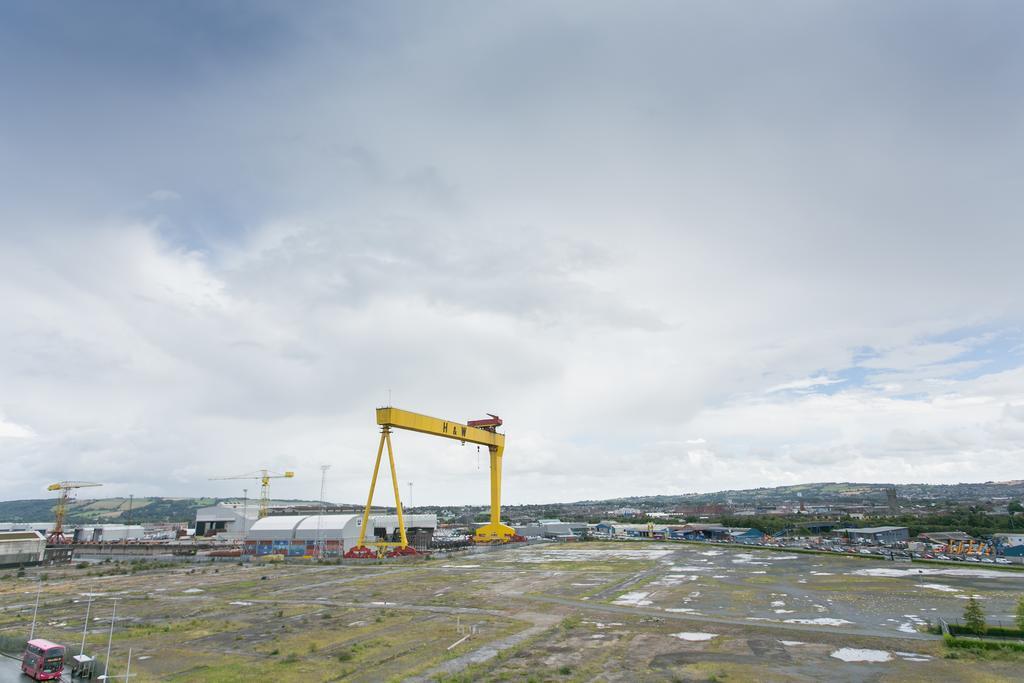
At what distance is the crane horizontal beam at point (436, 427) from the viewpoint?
6412 cm

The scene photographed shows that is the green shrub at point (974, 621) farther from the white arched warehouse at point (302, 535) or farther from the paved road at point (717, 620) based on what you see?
the white arched warehouse at point (302, 535)

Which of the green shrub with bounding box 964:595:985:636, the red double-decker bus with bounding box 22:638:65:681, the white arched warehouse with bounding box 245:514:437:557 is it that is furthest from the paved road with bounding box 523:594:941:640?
the white arched warehouse with bounding box 245:514:437:557

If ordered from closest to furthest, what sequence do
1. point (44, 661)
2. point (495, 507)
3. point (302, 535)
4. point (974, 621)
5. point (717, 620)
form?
point (44, 661) → point (974, 621) → point (717, 620) → point (302, 535) → point (495, 507)

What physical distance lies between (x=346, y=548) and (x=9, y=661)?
175 ft

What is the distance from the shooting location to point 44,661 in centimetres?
2020

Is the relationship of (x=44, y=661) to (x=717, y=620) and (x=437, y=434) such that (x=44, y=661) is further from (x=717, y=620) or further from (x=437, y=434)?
(x=437, y=434)

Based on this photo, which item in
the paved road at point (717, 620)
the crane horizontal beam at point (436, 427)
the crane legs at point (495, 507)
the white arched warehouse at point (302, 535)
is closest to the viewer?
the paved road at point (717, 620)

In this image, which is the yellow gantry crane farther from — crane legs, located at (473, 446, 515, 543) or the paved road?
the paved road

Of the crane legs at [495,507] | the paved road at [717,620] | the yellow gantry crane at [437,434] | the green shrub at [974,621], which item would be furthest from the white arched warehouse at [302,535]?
the green shrub at [974,621]

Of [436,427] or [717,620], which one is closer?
[717,620]

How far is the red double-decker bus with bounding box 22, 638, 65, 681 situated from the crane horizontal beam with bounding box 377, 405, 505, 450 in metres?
43.0

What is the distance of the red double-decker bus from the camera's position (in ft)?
66.3

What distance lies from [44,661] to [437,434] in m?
51.7

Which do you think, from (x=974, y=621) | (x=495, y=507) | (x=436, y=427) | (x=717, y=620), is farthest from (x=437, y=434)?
(x=974, y=621)
